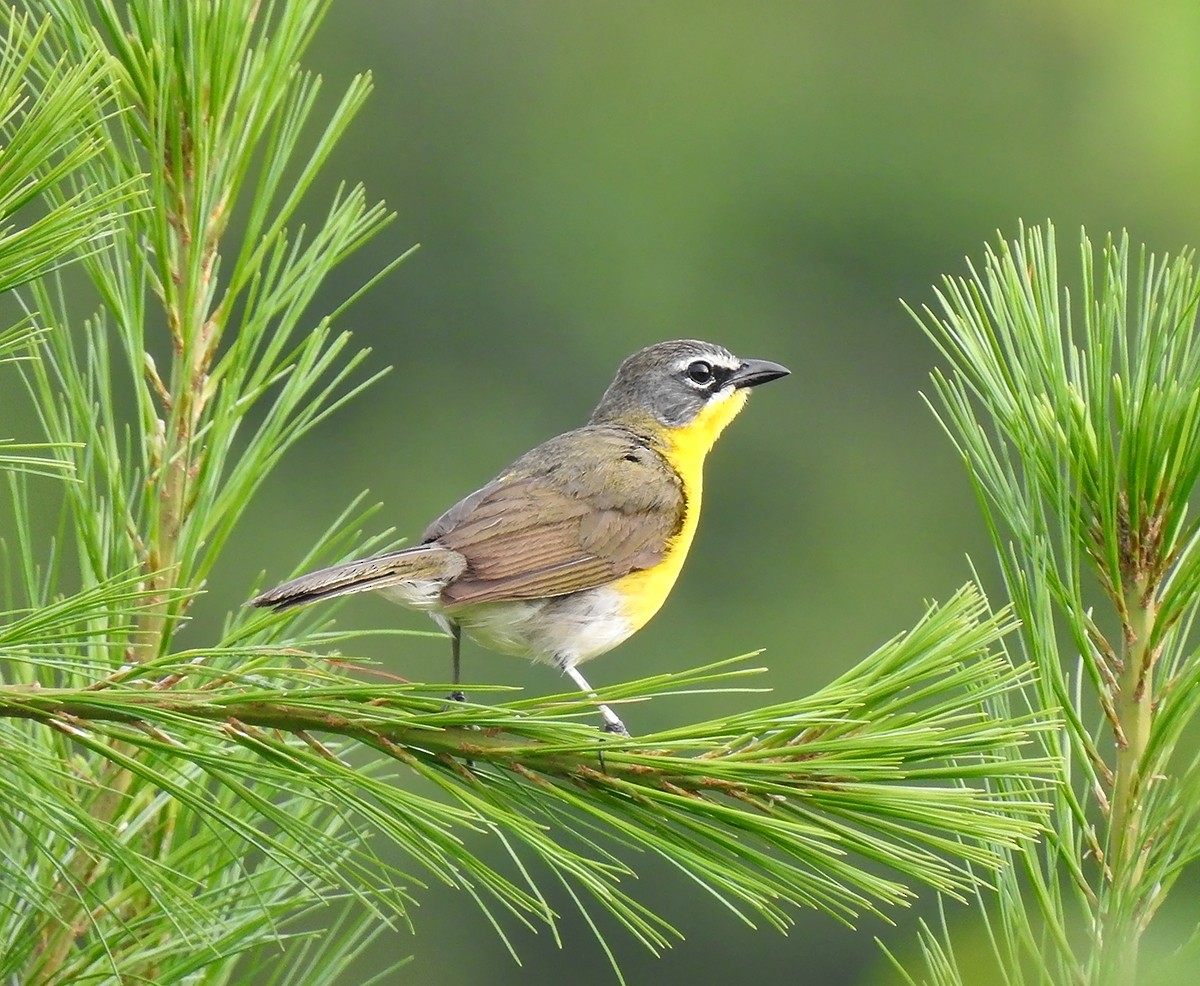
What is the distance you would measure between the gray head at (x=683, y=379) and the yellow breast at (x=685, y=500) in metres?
0.04

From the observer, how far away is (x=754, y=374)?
18.3 feet

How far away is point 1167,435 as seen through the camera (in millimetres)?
2107

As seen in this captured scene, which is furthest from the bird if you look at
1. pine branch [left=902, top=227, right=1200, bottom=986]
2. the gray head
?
pine branch [left=902, top=227, right=1200, bottom=986]

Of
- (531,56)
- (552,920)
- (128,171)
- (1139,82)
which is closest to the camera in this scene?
(552,920)

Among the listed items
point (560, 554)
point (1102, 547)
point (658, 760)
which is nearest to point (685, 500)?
point (560, 554)

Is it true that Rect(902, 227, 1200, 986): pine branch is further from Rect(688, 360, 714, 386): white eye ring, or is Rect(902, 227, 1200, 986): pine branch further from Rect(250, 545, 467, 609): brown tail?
Rect(688, 360, 714, 386): white eye ring

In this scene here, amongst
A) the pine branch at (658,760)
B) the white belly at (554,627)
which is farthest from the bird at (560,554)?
the pine branch at (658,760)

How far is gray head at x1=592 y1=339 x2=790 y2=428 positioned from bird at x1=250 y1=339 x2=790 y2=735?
30cm

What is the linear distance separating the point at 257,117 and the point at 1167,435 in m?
1.52

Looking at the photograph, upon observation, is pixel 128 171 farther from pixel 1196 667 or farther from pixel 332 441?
pixel 332 441

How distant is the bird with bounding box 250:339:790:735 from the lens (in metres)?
3.96

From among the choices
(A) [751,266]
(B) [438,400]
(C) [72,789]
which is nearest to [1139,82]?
(C) [72,789]

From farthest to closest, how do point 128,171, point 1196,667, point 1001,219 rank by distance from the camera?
point 1001,219 → point 128,171 → point 1196,667

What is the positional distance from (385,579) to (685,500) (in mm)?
1562
